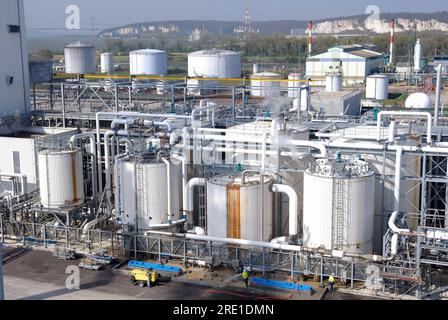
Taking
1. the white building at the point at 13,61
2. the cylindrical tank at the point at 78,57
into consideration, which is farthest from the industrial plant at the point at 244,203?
the cylindrical tank at the point at 78,57

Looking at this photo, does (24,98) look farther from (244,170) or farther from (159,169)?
(244,170)

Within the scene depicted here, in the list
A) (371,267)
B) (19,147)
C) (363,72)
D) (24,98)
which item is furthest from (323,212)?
(363,72)

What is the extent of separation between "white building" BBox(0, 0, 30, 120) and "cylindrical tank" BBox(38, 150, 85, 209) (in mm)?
6049

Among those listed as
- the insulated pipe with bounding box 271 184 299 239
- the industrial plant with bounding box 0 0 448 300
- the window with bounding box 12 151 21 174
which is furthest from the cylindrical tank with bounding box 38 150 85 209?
the insulated pipe with bounding box 271 184 299 239

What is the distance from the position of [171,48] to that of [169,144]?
12487cm

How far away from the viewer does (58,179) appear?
64.9 ft

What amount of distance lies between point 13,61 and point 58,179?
8.43m

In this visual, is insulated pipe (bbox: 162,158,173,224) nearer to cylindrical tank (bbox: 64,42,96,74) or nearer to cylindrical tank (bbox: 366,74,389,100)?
cylindrical tank (bbox: 366,74,389,100)

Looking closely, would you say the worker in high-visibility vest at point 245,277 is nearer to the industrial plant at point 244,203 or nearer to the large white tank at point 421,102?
the industrial plant at point 244,203

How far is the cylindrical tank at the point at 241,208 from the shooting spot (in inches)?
663

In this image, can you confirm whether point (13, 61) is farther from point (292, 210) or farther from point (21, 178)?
point (292, 210)

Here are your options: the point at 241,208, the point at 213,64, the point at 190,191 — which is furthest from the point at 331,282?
the point at 213,64

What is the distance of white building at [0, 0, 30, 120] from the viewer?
24984 mm

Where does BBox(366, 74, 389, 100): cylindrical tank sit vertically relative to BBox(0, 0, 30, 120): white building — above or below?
below
